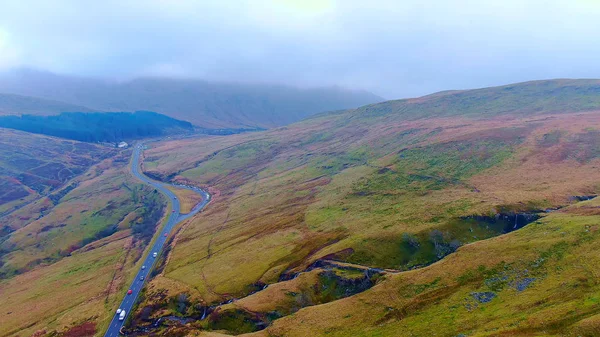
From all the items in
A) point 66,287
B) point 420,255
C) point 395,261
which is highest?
point 420,255

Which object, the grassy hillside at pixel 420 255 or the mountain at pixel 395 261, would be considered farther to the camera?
the mountain at pixel 395 261

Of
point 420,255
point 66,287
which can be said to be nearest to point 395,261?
point 420,255

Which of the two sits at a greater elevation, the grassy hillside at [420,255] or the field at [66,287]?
the grassy hillside at [420,255]

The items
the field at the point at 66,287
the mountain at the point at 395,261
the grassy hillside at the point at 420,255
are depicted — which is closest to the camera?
the grassy hillside at the point at 420,255

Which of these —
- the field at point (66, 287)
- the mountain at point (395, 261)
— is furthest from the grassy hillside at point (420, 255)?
the field at point (66, 287)

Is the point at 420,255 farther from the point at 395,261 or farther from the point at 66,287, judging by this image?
the point at 66,287

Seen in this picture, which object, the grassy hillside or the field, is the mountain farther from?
the field

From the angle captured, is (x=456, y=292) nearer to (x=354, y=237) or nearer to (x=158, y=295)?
(x=354, y=237)

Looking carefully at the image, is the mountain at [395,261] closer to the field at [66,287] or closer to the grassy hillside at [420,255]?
the grassy hillside at [420,255]

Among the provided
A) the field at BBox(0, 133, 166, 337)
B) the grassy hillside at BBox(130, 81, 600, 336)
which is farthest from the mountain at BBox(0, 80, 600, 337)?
the field at BBox(0, 133, 166, 337)
